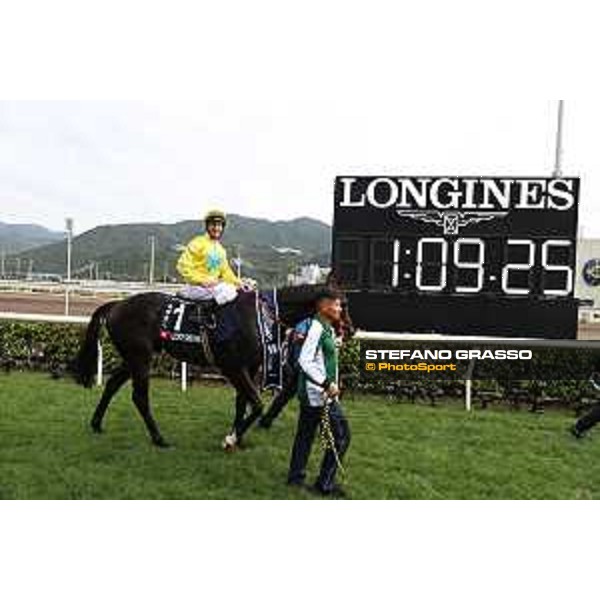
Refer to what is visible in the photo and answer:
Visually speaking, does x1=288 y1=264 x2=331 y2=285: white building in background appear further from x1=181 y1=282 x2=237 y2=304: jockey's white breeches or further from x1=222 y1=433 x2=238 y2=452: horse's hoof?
x1=222 y1=433 x2=238 y2=452: horse's hoof

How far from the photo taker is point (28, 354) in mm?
7617

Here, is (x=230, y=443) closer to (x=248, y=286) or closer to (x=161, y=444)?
(x=161, y=444)

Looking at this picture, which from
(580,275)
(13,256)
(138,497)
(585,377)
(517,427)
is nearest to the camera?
(138,497)

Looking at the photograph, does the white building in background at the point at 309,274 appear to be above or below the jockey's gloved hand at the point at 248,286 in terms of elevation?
above

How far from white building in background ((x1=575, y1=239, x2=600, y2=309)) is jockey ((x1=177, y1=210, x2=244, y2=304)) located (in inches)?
169

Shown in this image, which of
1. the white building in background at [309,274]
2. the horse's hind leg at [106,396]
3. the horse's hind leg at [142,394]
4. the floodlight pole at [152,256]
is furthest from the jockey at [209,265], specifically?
the floodlight pole at [152,256]

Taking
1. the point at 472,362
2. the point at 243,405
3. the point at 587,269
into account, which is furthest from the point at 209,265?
the point at 587,269

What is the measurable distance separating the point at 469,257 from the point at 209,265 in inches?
117

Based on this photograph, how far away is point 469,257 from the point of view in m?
6.89

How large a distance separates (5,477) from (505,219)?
5060 millimetres

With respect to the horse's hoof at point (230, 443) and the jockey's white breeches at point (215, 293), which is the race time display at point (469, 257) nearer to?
the jockey's white breeches at point (215, 293)

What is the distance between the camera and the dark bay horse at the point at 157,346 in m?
5.00

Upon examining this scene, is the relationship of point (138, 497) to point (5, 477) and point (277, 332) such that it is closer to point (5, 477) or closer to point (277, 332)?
point (5, 477)
